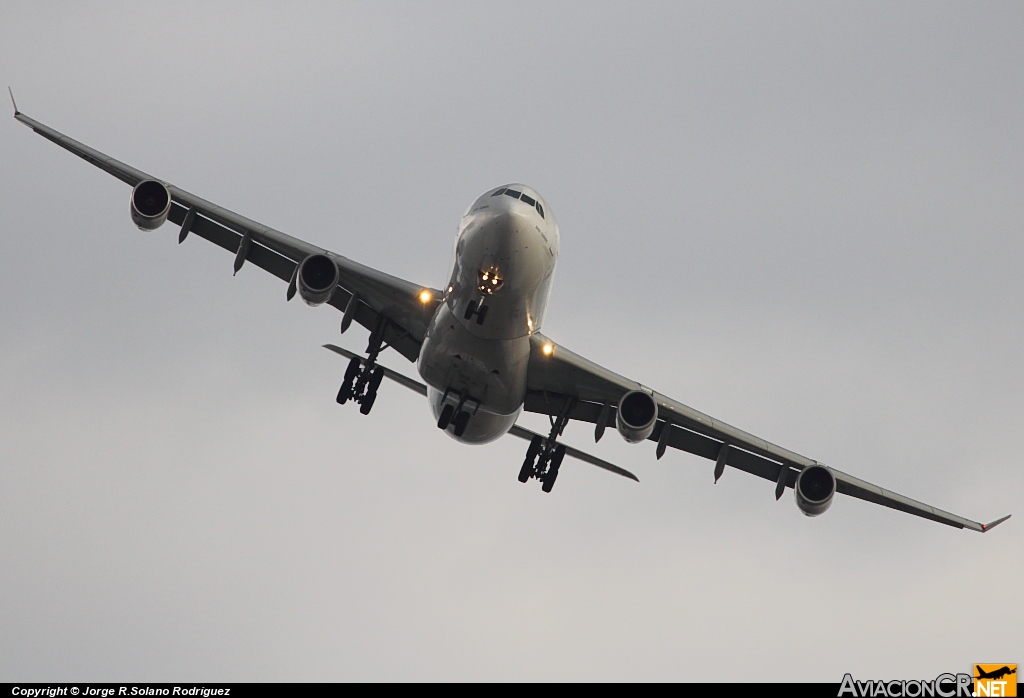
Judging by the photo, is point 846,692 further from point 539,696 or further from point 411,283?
point 411,283

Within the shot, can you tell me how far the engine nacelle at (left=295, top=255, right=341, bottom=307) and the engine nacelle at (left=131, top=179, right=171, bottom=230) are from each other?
363 cm

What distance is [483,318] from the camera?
2855 cm

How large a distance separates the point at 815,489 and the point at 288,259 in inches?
597

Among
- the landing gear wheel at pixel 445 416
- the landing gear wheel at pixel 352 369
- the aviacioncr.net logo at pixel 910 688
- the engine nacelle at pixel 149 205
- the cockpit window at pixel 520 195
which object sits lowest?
the aviacioncr.net logo at pixel 910 688

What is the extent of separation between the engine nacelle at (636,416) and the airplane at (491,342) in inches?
1.1

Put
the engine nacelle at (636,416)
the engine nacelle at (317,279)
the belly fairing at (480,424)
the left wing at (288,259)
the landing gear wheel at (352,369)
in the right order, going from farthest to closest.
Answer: the landing gear wheel at (352,369), the belly fairing at (480,424), the left wing at (288,259), the engine nacelle at (636,416), the engine nacelle at (317,279)

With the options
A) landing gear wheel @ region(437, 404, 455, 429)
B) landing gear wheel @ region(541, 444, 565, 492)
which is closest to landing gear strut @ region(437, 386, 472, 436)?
landing gear wheel @ region(437, 404, 455, 429)

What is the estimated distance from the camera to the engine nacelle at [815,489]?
1254 inches

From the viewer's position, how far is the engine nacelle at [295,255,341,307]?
29.3 m

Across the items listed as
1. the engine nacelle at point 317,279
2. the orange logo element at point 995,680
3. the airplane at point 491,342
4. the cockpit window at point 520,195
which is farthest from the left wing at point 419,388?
the orange logo element at point 995,680

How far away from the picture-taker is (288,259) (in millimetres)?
32656

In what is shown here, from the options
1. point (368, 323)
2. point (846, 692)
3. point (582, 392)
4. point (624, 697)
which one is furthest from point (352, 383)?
point (846, 692)

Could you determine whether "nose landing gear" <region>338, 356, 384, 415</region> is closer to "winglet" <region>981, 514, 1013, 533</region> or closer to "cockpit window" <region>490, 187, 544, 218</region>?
"cockpit window" <region>490, 187, 544, 218</region>

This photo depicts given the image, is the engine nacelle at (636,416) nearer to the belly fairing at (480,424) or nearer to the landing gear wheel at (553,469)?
the belly fairing at (480,424)
